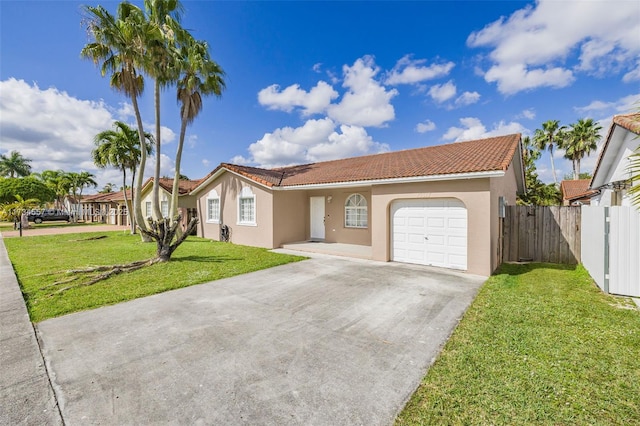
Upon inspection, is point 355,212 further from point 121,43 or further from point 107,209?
point 107,209

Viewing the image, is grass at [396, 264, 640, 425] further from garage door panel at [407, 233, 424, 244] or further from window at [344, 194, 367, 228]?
window at [344, 194, 367, 228]

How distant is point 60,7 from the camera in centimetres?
1079

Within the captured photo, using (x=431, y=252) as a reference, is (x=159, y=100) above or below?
above

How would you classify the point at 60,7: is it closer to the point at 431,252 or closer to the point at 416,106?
the point at 431,252

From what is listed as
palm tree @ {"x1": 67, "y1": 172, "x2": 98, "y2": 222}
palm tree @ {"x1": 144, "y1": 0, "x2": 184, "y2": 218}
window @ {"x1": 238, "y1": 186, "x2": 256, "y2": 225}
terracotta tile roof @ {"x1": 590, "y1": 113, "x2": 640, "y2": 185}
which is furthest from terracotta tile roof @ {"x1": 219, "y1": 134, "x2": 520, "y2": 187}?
palm tree @ {"x1": 67, "y1": 172, "x2": 98, "y2": 222}

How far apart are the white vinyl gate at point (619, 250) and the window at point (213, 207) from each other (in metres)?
16.8

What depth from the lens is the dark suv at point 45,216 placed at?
33638 mm

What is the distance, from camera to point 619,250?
628cm

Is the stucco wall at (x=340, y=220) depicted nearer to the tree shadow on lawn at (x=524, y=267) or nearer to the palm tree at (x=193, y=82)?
the tree shadow on lawn at (x=524, y=267)

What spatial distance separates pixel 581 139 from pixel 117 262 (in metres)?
41.5

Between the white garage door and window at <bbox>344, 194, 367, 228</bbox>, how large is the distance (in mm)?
3262

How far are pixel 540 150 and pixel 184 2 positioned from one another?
37.5m

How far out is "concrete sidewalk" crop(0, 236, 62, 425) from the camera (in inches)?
108

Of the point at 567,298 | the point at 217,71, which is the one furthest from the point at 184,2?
the point at 567,298
